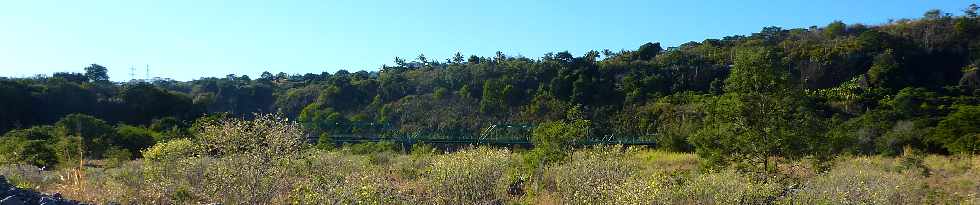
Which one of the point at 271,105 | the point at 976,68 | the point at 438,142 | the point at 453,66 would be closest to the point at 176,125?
the point at 438,142

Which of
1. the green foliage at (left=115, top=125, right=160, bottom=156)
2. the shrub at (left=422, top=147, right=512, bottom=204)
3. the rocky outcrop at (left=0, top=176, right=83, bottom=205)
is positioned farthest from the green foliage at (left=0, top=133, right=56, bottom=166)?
the shrub at (left=422, top=147, right=512, bottom=204)

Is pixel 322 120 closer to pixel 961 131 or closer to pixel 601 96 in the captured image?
pixel 601 96

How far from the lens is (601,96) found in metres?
46.7

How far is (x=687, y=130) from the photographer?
3312 cm

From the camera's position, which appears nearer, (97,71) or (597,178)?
(597,178)

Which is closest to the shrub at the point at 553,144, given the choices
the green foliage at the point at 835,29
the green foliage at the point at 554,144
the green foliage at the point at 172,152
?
the green foliage at the point at 554,144

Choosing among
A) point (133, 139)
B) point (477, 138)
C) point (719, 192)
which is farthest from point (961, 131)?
point (133, 139)

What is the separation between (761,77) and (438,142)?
85.1 feet

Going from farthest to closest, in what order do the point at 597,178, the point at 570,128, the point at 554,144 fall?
the point at 570,128, the point at 554,144, the point at 597,178

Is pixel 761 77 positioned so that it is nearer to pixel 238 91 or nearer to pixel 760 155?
pixel 760 155

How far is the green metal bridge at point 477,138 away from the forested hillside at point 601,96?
0.99 m

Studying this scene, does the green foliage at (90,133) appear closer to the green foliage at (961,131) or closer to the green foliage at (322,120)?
the green foliage at (322,120)

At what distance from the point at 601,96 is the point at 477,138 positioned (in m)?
9.68

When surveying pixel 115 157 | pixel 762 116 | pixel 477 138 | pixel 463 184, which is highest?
pixel 762 116
